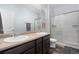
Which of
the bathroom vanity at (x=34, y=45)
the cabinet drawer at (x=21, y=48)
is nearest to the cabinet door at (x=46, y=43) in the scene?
the bathroom vanity at (x=34, y=45)

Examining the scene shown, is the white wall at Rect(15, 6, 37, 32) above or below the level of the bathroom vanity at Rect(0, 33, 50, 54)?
above

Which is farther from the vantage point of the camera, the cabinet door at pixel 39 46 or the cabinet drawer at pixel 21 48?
the cabinet door at pixel 39 46

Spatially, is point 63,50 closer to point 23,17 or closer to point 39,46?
point 39,46

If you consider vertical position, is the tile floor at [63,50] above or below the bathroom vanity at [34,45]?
below

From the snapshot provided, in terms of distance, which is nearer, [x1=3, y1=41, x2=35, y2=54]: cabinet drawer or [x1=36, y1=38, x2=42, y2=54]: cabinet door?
[x1=3, y1=41, x2=35, y2=54]: cabinet drawer

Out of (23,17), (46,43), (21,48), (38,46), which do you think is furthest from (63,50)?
(23,17)

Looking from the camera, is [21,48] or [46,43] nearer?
[21,48]

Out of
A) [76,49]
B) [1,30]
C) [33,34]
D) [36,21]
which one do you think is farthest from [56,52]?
[1,30]

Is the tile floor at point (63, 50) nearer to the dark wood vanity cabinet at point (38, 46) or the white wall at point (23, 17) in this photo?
the dark wood vanity cabinet at point (38, 46)

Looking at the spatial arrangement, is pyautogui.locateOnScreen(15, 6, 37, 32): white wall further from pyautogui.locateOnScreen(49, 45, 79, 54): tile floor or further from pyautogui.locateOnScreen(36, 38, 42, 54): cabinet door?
pyautogui.locateOnScreen(49, 45, 79, 54): tile floor

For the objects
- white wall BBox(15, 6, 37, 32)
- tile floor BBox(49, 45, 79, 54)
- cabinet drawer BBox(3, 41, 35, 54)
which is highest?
white wall BBox(15, 6, 37, 32)

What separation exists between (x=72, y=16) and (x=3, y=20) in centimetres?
99

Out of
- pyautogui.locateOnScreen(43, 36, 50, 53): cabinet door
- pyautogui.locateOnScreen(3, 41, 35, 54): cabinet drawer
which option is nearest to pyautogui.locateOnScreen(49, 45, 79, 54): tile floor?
pyautogui.locateOnScreen(43, 36, 50, 53): cabinet door

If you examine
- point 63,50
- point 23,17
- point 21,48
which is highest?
point 23,17
